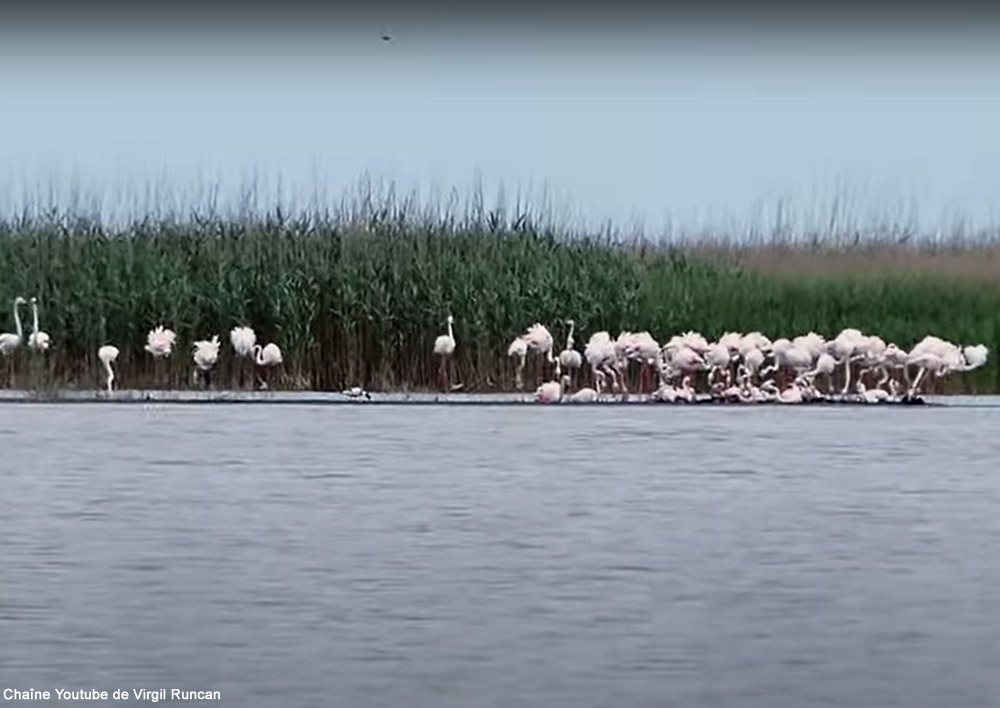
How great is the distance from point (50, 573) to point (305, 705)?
2072 millimetres

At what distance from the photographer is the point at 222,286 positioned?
52.1 ft

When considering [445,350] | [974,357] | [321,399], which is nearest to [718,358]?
[974,357]

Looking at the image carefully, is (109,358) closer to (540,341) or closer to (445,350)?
(445,350)

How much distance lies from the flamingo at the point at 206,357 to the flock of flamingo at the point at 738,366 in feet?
0.03

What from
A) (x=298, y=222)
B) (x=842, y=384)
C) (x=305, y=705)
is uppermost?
(x=298, y=222)

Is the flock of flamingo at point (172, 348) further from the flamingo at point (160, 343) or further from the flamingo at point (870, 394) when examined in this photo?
the flamingo at point (870, 394)

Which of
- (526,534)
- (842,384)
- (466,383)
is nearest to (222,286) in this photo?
(466,383)

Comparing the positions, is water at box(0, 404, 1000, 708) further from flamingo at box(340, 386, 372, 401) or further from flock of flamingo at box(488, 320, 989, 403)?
flamingo at box(340, 386, 372, 401)

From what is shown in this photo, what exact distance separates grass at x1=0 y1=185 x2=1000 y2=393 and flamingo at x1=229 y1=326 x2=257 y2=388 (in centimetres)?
12

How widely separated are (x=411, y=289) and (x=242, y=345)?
1.59m

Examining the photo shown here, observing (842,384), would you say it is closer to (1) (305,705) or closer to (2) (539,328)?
(2) (539,328)

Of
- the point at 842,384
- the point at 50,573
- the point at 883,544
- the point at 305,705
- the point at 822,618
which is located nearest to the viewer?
the point at 305,705

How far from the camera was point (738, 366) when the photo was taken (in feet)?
46.3

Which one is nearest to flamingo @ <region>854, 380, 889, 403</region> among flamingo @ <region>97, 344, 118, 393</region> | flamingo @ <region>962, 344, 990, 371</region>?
flamingo @ <region>962, 344, 990, 371</region>
